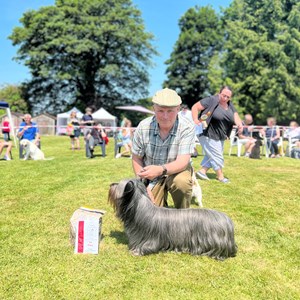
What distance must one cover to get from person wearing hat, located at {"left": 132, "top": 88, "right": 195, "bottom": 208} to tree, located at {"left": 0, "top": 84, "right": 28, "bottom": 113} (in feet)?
124

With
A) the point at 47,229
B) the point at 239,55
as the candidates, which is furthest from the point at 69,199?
the point at 239,55

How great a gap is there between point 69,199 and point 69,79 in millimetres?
34013

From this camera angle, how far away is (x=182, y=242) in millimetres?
3100

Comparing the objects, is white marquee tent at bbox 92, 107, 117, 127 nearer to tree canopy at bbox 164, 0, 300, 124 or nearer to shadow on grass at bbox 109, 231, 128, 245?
tree canopy at bbox 164, 0, 300, 124

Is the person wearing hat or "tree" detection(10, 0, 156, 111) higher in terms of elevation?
"tree" detection(10, 0, 156, 111)

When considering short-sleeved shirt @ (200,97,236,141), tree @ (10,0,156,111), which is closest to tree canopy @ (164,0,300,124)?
tree @ (10,0,156,111)

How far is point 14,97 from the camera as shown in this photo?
4206 centimetres

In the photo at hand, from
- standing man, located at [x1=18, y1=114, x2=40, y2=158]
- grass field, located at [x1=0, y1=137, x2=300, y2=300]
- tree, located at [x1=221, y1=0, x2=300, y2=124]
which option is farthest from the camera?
tree, located at [x1=221, y1=0, x2=300, y2=124]

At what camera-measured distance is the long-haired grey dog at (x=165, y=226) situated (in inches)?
117

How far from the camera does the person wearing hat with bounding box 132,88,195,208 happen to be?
314 cm

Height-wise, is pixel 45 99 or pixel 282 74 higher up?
pixel 282 74

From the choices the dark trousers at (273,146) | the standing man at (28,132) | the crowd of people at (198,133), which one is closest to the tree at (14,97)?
the crowd of people at (198,133)

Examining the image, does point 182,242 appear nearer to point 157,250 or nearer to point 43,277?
point 157,250

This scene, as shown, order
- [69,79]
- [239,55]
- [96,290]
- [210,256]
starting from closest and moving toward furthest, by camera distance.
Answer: [96,290] < [210,256] < [239,55] < [69,79]
